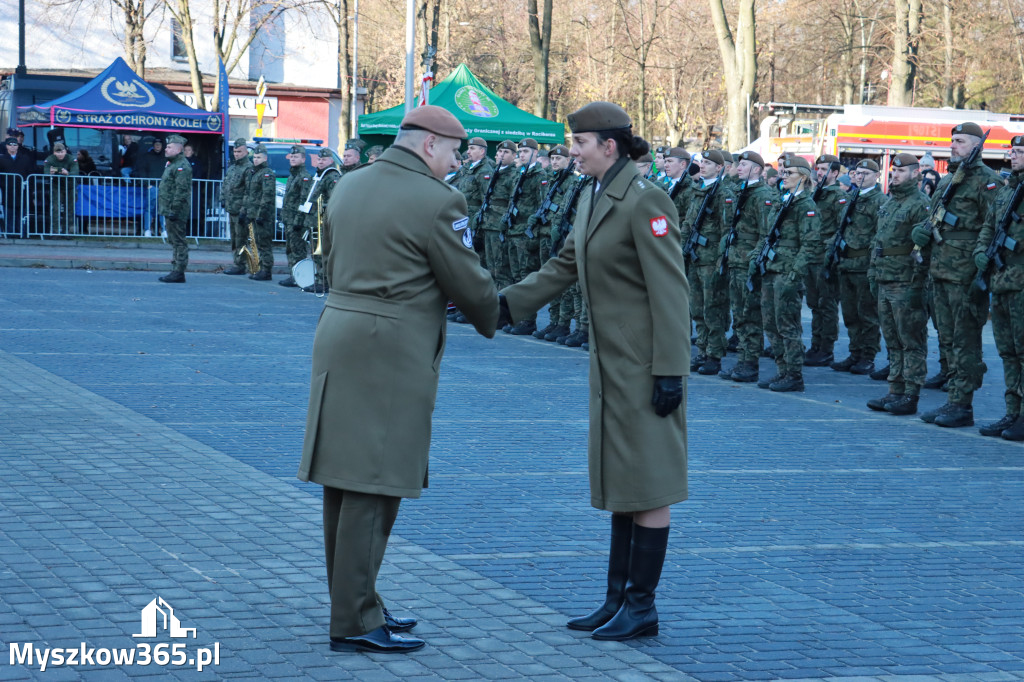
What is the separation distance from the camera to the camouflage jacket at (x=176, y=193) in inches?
760

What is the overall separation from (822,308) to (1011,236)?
182 inches

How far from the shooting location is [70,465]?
755 cm

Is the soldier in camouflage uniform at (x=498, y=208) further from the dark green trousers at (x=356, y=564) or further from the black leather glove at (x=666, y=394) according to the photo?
the dark green trousers at (x=356, y=564)

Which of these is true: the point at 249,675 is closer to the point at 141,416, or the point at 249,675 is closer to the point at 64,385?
the point at 141,416

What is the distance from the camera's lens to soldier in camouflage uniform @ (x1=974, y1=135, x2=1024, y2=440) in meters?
9.82

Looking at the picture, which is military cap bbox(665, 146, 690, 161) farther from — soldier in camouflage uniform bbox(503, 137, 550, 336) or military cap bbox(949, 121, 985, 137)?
military cap bbox(949, 121, 985, 137)

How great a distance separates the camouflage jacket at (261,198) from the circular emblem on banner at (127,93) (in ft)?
24.0

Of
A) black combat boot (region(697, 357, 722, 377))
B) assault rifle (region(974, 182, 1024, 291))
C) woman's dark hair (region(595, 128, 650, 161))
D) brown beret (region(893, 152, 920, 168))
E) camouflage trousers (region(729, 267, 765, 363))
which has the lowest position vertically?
black combat boot (region(697, 357, 722, 377))

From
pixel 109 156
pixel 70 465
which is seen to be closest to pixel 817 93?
pixel 109 156

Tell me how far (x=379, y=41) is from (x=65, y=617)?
194ft

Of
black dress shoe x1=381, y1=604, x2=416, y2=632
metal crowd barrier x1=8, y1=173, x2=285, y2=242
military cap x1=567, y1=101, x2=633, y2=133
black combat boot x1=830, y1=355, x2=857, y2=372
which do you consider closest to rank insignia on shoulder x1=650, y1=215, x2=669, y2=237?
military cap x1=567, y1=101, x2=633, y2=133

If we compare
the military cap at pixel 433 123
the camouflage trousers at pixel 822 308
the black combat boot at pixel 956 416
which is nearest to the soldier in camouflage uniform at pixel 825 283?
the camouflage trousers at pixel 822 308

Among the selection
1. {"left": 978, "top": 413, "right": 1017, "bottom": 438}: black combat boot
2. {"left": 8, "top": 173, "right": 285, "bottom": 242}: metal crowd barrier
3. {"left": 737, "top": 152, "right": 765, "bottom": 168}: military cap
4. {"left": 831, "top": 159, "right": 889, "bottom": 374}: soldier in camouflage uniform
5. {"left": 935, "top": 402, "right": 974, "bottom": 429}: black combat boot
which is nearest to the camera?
{"left": 978, "top": 413, "right": 1017, "bottom": 438}: black combat boot

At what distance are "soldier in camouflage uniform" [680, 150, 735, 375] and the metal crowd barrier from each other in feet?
39.3
